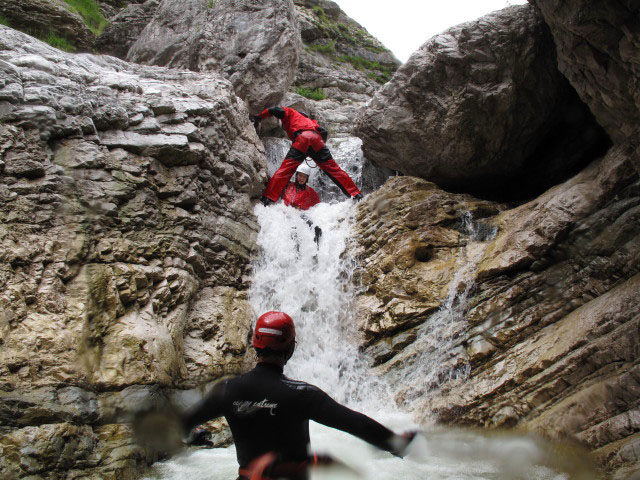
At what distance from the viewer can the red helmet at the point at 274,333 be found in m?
2.41

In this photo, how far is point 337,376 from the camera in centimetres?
677

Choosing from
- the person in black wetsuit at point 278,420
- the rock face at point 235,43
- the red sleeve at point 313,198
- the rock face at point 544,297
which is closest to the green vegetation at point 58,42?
the rock face at point 235,43

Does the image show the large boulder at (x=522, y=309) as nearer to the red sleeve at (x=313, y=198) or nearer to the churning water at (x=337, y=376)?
the churning water at (x=337, y=376)

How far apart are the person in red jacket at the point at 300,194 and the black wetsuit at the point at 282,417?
24.3ft

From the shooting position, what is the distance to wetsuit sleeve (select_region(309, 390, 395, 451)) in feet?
7.37

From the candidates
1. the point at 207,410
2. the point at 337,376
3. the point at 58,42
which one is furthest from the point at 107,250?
the point at 58,42

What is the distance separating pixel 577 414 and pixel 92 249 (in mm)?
5753

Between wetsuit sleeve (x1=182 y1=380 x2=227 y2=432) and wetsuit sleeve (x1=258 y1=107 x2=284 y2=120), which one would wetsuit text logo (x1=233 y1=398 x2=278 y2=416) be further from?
wetsuit sleeve (x1=258 y1=107 x2=284 y2=120)

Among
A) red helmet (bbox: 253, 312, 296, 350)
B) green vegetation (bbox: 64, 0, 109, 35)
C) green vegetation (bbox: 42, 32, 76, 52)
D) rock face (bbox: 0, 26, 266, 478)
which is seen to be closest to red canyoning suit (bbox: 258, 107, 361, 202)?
rock face (bbox: 0, 26, 266, 478)

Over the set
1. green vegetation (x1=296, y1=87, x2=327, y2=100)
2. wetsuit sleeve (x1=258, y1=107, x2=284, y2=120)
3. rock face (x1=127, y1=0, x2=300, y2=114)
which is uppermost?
green vegetation (x1=296, y1=87, x2=327, y2=100)

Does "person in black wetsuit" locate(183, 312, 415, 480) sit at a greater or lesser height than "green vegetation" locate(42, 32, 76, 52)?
lesser

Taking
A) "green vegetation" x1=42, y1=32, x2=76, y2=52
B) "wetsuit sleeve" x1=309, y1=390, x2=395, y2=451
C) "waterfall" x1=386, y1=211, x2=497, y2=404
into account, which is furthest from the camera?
"green vegetation" x1=42, y1=32, x2=76, y2=52

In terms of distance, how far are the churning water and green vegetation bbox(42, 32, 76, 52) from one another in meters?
8.62

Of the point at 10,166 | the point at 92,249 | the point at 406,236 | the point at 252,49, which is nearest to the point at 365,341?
the point at 406,236
